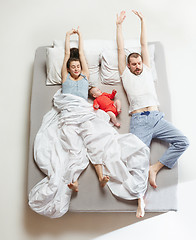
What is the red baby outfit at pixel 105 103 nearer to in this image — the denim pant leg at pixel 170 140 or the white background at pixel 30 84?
the denim pant leg at pixel 170 140

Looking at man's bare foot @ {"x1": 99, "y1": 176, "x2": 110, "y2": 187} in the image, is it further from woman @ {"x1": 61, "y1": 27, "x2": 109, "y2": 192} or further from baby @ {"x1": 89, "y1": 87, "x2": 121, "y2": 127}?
woman @ {"x1": 61, "y1": 27, "x2": 109, "y2": 192}

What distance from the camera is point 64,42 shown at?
2.53 meters

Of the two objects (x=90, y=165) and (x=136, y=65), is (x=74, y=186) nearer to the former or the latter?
(x=90, y=165)

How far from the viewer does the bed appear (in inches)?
81.6

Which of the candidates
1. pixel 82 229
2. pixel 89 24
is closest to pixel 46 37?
pixel 89 24

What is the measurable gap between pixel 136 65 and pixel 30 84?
100 cm

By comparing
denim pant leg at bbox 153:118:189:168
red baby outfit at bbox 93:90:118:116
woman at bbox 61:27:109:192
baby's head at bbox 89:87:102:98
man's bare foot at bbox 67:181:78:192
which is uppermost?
woman at bbox 61:27:109:192

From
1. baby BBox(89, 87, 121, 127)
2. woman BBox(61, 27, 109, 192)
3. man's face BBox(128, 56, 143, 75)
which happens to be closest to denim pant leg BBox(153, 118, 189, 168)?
baby BBox(89, 87, 121, 127)

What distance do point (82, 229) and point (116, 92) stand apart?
1.09 metres

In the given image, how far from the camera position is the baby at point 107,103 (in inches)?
88.7

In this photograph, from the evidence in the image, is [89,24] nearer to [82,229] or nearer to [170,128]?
[170,128]

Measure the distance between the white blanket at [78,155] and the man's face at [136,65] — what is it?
0.44 m

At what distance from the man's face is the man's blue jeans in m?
0.35

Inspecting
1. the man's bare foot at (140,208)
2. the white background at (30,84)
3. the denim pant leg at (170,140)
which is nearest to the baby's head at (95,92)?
the denim pant leg at (170,140)
